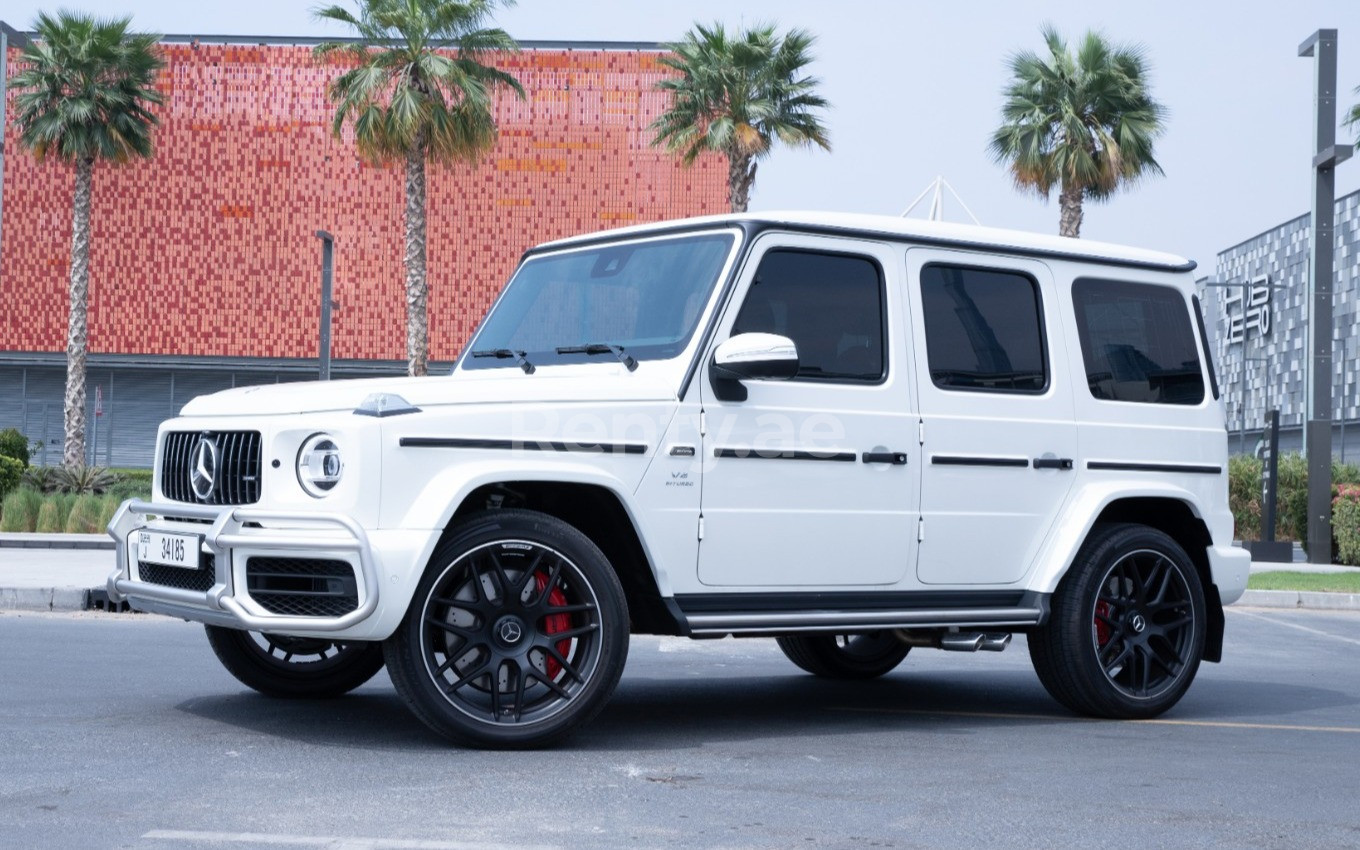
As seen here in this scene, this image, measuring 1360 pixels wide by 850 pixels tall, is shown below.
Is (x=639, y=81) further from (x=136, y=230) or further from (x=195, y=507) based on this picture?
(x=195, y=507)

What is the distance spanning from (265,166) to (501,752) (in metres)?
40.6

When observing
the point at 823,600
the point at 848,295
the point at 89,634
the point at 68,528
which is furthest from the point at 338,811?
the point at 68,528

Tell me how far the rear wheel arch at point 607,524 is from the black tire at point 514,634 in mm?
216

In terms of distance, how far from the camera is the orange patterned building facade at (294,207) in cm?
4397

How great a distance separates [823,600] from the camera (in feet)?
21.8

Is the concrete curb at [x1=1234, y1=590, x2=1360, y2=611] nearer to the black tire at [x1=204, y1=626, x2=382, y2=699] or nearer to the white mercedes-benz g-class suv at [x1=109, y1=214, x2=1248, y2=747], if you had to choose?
the white mercedes-benz g-class suv at [x1=109, y1=214, x2=1248, y2=747]

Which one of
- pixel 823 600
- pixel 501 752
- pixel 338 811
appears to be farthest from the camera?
pixel 823 600

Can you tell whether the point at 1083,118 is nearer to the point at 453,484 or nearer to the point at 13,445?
the point at 13,445

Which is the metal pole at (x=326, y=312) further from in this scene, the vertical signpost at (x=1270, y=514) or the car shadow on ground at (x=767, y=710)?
the vertical signpost at (x=1270, y=514)

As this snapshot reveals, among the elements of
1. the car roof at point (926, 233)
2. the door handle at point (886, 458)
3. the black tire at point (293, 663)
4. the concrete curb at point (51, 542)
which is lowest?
the concrete curb at point (51, 542)

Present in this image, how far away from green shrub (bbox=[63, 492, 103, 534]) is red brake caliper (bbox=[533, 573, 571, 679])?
19.3 meters

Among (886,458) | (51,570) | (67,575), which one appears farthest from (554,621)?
(51,570)

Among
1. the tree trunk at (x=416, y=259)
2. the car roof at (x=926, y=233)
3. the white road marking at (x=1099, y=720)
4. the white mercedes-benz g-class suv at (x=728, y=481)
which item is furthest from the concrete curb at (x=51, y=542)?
the white road marking at (x=1099, y=720)

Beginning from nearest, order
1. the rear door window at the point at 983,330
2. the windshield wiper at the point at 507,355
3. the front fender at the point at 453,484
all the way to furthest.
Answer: the front fender at the point at 453,484 < the windshield wiper at the point at 507,355 < the rear door window at the point at 983,330
